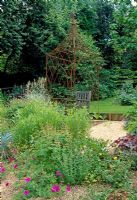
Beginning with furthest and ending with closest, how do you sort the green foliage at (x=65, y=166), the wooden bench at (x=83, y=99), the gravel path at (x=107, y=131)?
the wooden bench at (x=83, y=99) < the gravel path at (x=107, y=131) < the green foliage at (x=65, y=166)

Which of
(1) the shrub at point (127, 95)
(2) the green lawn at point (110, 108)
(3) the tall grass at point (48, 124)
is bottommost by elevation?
(2) the green lawn at point (110, 108)

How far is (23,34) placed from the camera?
12914mm

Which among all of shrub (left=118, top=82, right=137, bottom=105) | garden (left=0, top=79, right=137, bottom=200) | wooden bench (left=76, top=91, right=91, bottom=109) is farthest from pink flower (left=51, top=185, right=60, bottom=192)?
shrub (left=118, top=82, right=137, bottom=105)

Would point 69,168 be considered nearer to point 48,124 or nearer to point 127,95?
point 48,124

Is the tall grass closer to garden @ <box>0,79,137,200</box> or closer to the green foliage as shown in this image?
garden @ <box>0,79,137,200</box>

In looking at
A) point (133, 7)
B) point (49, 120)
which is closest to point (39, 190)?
point (49, 120)

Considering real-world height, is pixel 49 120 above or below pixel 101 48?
below

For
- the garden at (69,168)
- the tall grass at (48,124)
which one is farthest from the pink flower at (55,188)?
the tall grass at (48,124)

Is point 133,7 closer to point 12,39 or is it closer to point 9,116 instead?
point 9,116

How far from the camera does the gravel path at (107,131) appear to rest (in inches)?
275

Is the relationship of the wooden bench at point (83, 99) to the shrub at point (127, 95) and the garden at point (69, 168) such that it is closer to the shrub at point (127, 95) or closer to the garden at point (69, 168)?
the garden at point (69, 168)

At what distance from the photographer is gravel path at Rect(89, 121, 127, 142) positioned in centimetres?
698

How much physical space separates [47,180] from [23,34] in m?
9.78

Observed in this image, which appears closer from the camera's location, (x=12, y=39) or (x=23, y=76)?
(x=12, y=39)
